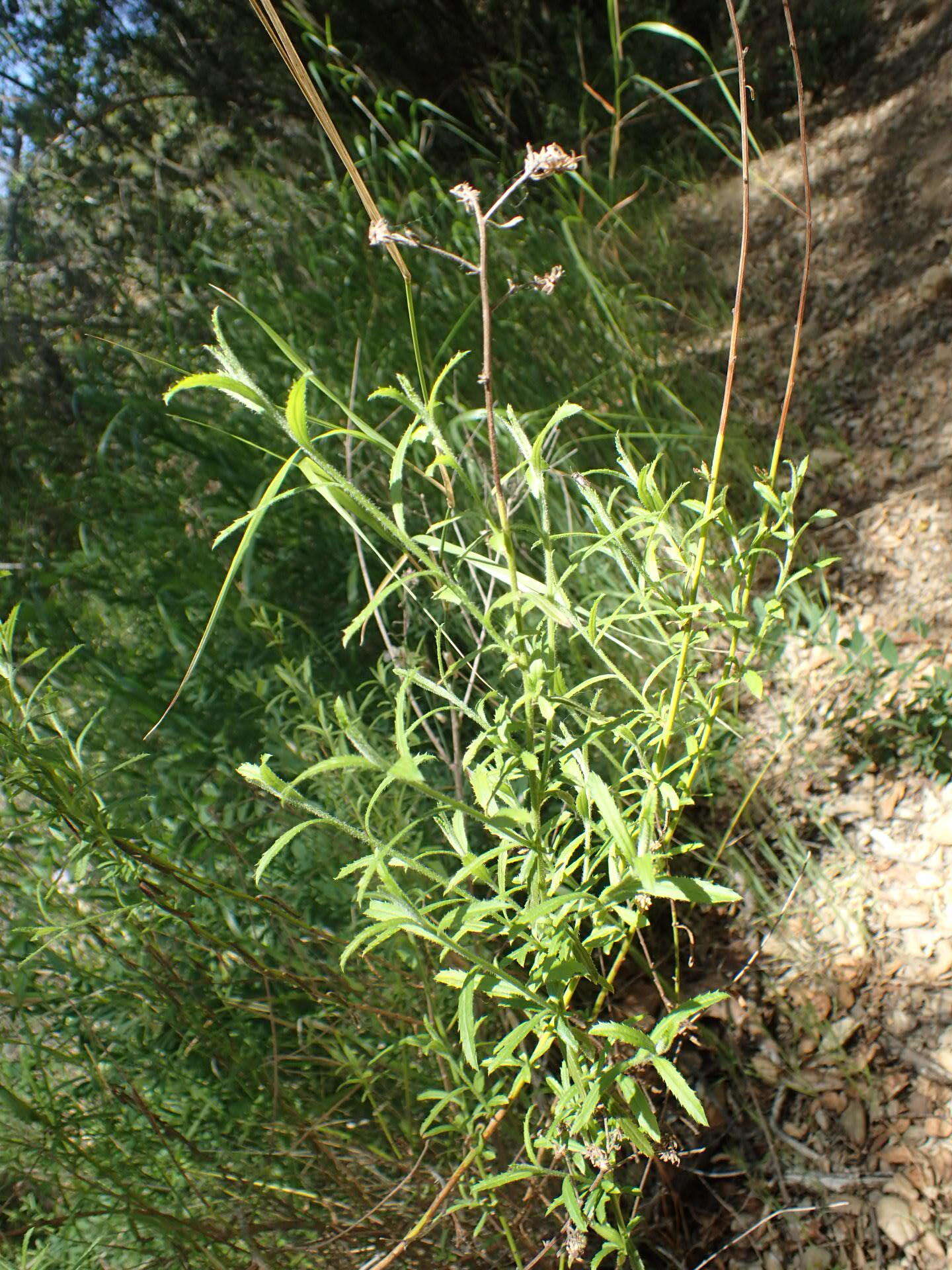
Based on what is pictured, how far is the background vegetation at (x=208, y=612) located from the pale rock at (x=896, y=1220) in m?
0.49

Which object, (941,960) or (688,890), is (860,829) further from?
(688,890)

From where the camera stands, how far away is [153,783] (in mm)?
1513

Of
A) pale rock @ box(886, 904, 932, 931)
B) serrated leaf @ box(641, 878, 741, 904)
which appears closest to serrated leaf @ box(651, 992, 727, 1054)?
serrated leaf @ box(641, 878, 741, 904)

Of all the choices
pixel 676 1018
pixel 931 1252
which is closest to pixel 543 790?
pixel 676 1018

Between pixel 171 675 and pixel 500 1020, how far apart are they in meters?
0.78

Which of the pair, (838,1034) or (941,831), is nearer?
(838,1034)

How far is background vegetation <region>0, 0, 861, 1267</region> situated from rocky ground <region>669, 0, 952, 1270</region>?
25cm

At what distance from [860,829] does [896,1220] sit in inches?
23.8

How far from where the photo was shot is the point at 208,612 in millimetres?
1689

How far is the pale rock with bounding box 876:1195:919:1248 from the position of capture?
1229mm

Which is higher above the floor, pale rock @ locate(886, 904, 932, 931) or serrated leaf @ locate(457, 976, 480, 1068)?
serrated leaf @ locate(457, 976, 480, 1068)

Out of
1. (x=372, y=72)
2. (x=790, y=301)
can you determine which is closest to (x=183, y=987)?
(x=790, y=301)

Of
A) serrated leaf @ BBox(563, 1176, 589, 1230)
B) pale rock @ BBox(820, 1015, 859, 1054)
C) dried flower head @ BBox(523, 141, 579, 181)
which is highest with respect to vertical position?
dried flower head @ BBox(523, 141, 579, 181)

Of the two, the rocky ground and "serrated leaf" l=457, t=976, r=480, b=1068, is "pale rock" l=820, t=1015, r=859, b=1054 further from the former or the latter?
"serrated leaf" l=457, t=976, r=480, b=1068
